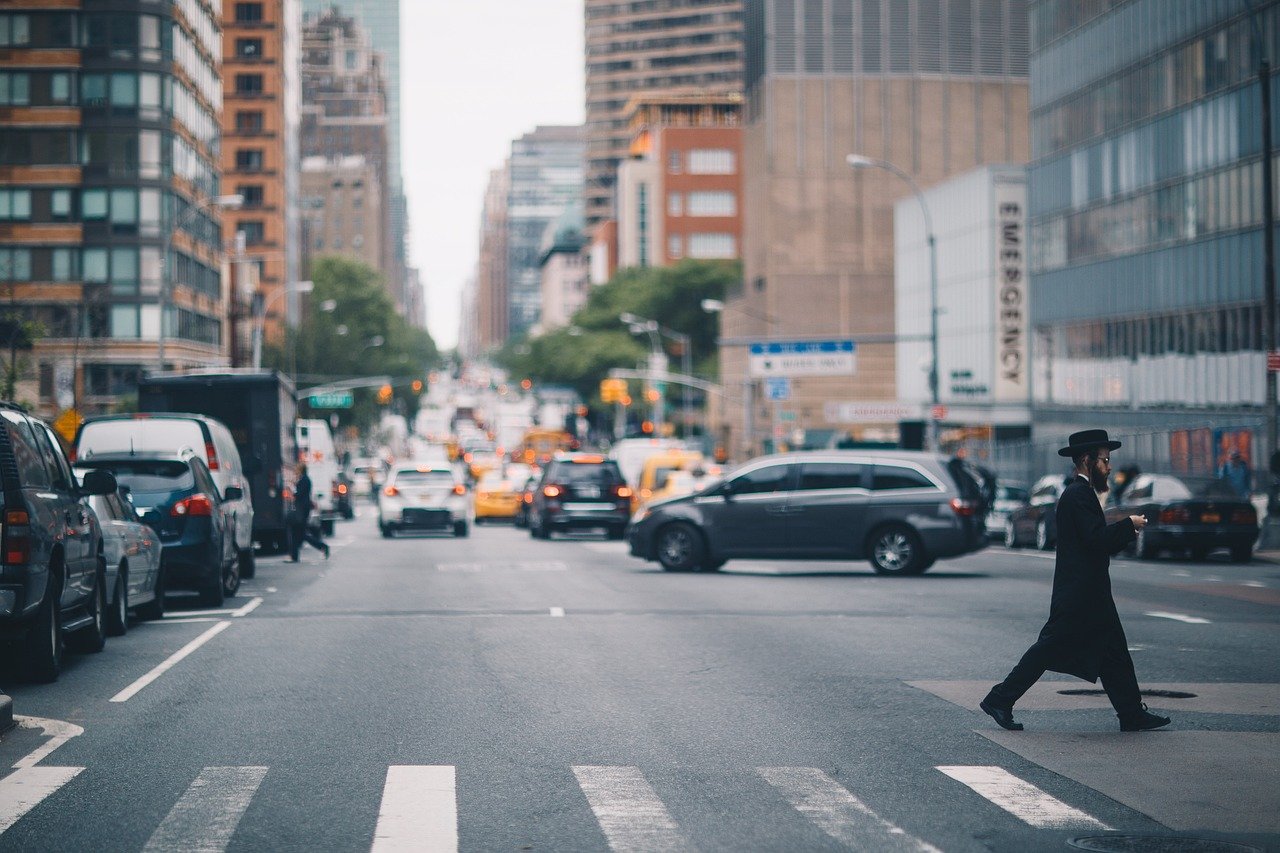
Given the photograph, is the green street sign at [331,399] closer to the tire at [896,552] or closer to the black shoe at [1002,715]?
the tire at [896,552]

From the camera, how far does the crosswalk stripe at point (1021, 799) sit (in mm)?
7934

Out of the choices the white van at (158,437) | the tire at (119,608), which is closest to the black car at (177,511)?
the white van at (158,437)

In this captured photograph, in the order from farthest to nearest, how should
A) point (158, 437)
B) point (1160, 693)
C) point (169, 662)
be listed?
point (158, 437) → point (169, 662) → point (1160, 693)

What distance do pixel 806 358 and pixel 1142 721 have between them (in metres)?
55.3

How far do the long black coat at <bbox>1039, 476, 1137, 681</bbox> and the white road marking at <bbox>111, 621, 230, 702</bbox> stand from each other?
20.1 ft

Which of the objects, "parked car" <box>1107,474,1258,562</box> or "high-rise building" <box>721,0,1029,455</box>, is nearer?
"parked car" <box>1107,474,1258,562</box>

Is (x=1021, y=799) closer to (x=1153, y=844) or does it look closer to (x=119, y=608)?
(x=1153, y=844)

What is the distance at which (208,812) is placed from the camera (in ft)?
26.7

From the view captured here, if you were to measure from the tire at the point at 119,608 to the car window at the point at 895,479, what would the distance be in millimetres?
11908

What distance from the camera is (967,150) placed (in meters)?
94.2

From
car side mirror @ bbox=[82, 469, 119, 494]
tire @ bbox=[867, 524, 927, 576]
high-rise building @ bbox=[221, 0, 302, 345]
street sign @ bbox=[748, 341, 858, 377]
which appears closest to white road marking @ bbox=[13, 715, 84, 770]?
car side mirror @ bbox=[82, 469, 119, 494]

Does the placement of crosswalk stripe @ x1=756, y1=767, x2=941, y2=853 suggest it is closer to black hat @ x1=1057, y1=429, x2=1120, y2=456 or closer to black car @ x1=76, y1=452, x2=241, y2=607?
black hat @ x1=1057, y1=429, x2=1120, y2=456

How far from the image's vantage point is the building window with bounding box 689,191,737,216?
138125 mm

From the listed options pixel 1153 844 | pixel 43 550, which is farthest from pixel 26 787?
pixel 1153 844
